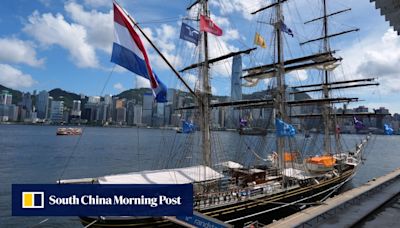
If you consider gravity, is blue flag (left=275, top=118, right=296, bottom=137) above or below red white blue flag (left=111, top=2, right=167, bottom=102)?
below

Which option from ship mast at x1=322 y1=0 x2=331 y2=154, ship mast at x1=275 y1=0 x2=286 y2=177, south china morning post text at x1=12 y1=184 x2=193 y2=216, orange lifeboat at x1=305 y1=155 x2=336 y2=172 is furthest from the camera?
ship mast at x1=322 y1=0 x2=331 y2=154

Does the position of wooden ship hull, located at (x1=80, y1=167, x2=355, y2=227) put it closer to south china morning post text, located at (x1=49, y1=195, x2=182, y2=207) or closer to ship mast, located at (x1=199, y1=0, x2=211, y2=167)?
south china morning post text, located at (x1=49, y1=195, x2=182, y2=207)

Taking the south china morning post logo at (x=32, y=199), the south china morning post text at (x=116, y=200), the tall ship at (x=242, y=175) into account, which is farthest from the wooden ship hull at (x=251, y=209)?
the south china morning post logo at (x=32, y=199)

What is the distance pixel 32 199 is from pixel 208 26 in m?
16.8

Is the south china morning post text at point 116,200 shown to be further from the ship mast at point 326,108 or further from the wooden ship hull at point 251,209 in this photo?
the ship mast at point 326,108

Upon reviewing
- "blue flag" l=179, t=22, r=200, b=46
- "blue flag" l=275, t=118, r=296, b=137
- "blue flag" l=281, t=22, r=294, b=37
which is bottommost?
"blue flag" l=275, t=118, r=296, b=137

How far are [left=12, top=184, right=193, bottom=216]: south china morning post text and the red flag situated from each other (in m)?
14.5

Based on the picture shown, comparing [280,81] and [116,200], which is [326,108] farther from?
[116,200]

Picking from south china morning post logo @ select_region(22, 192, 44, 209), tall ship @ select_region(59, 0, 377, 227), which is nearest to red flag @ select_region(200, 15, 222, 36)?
tall ship @ select_region(59, 0, 377, 227)

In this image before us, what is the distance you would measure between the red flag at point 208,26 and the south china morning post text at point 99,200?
14494mm

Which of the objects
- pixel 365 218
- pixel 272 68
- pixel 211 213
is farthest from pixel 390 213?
pixel 272 68

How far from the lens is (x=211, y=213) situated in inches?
687

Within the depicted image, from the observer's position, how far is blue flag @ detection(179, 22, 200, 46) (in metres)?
21.9

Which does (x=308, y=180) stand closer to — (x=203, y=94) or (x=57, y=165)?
(x=203, y=94)
